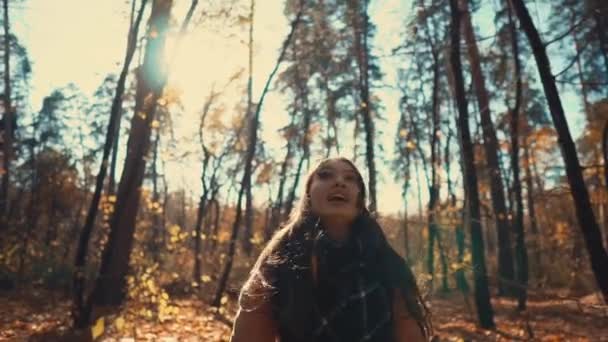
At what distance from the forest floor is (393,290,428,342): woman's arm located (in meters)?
4.63

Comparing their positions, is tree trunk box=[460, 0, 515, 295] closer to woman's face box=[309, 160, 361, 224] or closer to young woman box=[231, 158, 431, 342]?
woman's face box=[309, 160, 361, 224]

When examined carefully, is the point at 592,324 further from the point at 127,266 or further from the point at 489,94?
the point at 127,266

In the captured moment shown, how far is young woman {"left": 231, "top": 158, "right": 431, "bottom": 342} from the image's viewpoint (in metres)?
1.74

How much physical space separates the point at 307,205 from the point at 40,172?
558 inches

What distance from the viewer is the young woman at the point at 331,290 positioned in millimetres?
1740

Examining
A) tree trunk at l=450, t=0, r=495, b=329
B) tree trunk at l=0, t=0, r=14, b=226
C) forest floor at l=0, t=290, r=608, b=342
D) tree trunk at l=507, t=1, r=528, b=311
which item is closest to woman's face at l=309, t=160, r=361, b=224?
forest floor at l=0, t=290, r=608, b=342

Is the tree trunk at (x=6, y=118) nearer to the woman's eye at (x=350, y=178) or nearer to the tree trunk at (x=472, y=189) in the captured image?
the tree trunk at (x=472, y=189)

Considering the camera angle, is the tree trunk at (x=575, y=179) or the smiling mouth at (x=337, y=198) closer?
the smiling mouth at (x=337, y=198)

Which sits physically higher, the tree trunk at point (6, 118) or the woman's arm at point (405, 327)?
the tree trunk at point (6, 118)

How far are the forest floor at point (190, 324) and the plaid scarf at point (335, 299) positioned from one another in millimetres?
4484

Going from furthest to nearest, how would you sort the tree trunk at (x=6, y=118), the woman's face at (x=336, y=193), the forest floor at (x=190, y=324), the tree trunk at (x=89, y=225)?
the tree trunk at (x=6, y=118) → the forest floor at (x=190, y=324) → the tree trunk at (x=89, y=225) → the woman's face at (x=336, y=193)

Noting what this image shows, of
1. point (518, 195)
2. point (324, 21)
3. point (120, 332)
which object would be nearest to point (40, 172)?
point (120, 332)

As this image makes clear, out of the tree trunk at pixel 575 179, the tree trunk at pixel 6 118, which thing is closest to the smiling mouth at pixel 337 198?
the tree trunk at pixel 575 179

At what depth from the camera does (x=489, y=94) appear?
54.1 feet
